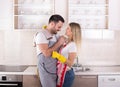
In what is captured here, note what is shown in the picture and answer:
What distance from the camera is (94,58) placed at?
3830mm

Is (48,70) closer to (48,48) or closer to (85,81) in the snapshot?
(48,48)

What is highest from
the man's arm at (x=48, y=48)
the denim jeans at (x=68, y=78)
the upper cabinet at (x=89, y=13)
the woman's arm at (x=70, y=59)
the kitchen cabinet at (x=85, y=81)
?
the upper cabinet at (x=89, y=13)

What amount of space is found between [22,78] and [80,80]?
731 mm

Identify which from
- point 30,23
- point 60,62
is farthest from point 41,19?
point 60,62

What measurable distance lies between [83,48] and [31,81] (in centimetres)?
99

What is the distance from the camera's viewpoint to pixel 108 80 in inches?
129

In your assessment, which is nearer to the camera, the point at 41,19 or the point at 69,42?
the point at 69,42

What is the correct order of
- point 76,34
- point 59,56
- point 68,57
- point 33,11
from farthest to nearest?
point 33,11 < point 76,34 < point 68,57 < point 59,56

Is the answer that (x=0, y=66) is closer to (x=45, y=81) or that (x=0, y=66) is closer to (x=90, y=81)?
(x=45, y=81)

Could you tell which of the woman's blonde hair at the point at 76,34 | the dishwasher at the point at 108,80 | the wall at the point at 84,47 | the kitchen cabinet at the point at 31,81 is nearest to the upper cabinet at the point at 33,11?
the wall at the point at 84,47

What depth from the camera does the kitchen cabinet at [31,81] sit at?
3244 mm

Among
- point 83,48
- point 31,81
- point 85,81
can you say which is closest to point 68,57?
point 85,81

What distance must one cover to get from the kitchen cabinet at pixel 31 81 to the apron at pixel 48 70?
0.28 metres

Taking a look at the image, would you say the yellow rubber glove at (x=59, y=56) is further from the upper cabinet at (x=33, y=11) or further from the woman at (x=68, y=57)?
the upper cabinet at (x=33, y=11)
